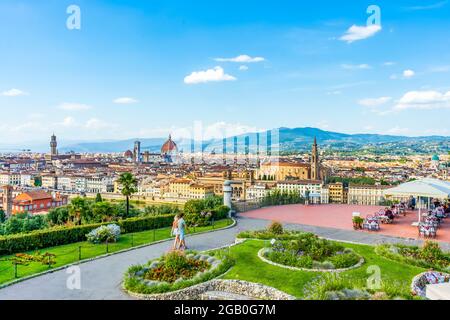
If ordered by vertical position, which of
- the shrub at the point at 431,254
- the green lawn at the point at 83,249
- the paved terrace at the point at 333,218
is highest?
the shrub at the point at 431,254

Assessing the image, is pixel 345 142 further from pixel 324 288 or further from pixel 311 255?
pixel 324 288

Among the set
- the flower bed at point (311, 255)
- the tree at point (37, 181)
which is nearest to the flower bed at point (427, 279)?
the flower bed at point (311, 255)

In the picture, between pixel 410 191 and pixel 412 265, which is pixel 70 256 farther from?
pixel 410 191

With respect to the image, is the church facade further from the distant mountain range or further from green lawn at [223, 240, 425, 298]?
green lawn at [223, 240, 425, 298]

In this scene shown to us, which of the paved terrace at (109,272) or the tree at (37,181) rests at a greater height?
the paved terrace at (109,272)

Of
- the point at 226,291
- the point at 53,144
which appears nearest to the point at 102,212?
the point at 226,291

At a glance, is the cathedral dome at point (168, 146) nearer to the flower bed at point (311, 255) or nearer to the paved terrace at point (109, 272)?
the paved terrace at point (109, 272)
